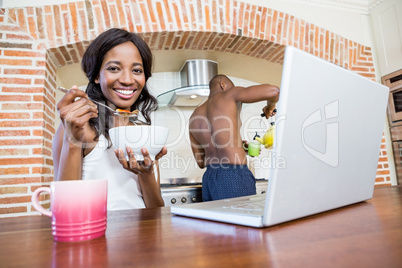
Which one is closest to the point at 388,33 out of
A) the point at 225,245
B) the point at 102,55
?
the point at 102,55

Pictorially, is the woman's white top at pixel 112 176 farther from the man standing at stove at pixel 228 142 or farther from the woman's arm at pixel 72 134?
the man standing at stove at pixel 228 142

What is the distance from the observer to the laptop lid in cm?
42

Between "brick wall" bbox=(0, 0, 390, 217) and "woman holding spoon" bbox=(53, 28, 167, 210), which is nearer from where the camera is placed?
"woman holding spoon" bbox=(53, 28, 167, 210)

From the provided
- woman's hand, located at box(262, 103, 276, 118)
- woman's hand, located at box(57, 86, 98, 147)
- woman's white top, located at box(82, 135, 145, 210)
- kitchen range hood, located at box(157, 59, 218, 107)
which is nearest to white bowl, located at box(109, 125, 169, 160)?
woman's hand, located at box(57, 86, 98, 147)

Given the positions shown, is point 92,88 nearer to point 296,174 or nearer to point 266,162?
point 296,174

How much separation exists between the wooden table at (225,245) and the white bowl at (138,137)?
25 cm

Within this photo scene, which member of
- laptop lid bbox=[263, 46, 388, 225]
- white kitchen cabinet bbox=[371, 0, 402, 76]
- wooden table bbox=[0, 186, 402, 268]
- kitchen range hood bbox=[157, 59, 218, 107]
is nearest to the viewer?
wooden table bbox=[0, 186, 402, 268]

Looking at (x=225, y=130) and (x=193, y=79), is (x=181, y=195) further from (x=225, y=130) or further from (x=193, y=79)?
(x=193, y=79)

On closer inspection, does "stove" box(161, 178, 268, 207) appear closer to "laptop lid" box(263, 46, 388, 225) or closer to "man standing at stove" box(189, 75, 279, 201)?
"man standing at stove" box(189, 75, 279, 201)

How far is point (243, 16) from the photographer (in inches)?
100

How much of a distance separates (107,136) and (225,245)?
0.89 m

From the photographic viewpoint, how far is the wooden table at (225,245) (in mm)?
305

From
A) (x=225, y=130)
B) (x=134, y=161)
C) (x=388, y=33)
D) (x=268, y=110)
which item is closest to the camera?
(x=134, y=161)

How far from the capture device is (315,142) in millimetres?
481
